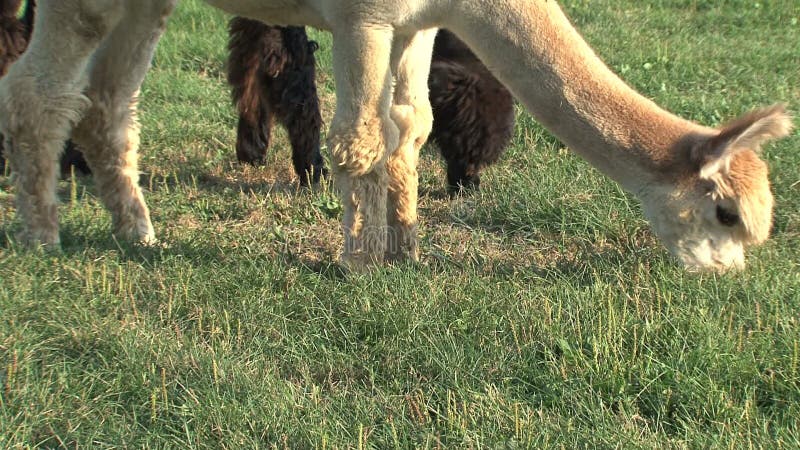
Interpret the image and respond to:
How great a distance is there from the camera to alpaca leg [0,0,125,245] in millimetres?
4441

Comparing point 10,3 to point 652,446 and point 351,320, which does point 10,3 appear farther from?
point 652,446

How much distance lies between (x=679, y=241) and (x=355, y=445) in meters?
1.77

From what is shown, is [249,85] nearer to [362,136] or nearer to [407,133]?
[407,133]

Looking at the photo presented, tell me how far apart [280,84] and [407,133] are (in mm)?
1634

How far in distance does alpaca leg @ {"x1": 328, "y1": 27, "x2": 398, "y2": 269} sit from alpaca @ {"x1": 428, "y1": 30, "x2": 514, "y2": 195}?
143 cm

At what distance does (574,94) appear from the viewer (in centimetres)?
399

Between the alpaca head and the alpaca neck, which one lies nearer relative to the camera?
the alpaca head

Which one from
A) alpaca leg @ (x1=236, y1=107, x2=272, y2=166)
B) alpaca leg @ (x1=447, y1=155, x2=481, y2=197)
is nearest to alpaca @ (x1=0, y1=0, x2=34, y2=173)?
alpaca leg @ (x1=236, y1=107, x2=272, y2=166)

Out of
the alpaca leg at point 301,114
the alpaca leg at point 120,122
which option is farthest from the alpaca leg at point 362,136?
the alpaca leg at point 301,114

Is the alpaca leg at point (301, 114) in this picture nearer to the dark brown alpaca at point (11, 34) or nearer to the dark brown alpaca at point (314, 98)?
the dark brown alpaca at point (314, 98)

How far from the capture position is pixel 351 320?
381cm

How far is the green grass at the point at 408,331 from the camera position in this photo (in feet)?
10.1

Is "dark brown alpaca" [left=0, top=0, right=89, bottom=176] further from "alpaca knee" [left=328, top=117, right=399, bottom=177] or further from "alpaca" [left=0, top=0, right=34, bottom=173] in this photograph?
"alpaca knee" [left=328, top=117, right=399, bottom=177]

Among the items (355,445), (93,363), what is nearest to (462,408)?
(355,445)
